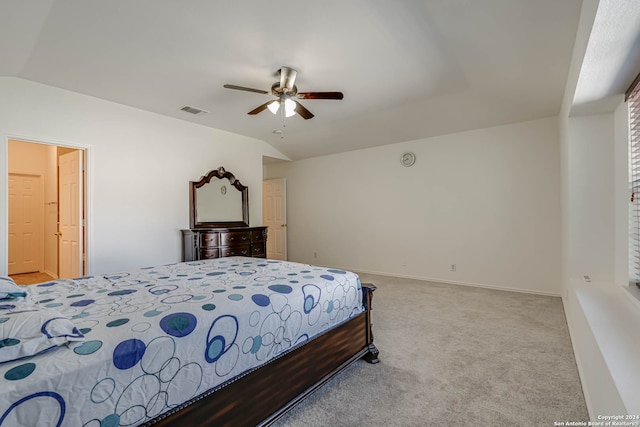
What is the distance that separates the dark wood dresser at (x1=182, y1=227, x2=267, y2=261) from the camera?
434 cm

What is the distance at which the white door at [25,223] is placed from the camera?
5.55 meters

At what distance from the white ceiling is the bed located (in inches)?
76.6

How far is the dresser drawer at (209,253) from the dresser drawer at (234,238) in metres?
0.14

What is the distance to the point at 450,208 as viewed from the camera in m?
4.89

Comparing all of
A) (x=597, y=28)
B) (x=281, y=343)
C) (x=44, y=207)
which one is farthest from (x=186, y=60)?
(x=44, y=207)

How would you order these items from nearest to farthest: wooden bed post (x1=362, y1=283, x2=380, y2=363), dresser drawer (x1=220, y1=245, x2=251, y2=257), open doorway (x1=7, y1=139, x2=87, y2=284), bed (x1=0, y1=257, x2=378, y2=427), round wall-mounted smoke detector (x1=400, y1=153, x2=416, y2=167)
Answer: bed (x1=0, y1=257, x2=378, y2=427)
wooden bed post (x1=362, y1=283, x2=380, y2=363)
dresser drawer (x1=220, y1=245, x2=251, y2=257)
round wall-mounted smoke detector (x1=400, y1=153, x2=416, y2=167)
open doorway (x1=7, y1=139, x2=87, y2=284)

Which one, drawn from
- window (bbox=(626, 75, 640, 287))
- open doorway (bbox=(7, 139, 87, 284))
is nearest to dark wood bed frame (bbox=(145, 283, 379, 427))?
window (bbox=(626, 75, 640, 287))

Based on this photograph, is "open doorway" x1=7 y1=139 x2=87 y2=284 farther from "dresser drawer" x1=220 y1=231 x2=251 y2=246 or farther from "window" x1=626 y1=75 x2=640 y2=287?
"window" x1=626 y1=75 x2=640 y2=287

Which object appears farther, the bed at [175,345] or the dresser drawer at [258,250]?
the dresser drawer at [258,250]

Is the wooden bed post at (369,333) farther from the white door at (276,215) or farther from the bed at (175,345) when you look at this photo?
the white door at (276,215)

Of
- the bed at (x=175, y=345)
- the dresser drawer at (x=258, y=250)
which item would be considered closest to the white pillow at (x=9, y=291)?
the bed at (x=175, y=345)

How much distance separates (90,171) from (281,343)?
3.48 metres

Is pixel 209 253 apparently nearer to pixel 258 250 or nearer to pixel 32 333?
pixel 258 250

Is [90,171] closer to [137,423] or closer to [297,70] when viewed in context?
[297,70]
